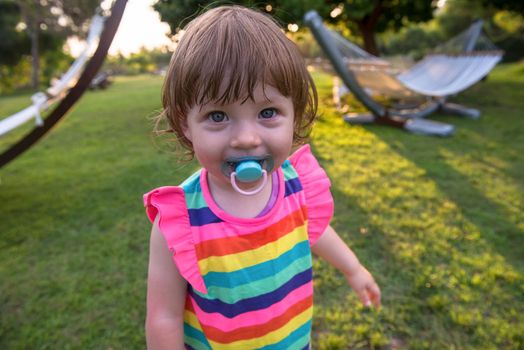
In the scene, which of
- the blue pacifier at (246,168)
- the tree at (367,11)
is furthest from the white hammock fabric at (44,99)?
the blue pacifier at (246,168)

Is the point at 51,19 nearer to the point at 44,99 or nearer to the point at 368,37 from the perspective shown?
the point at 368,37

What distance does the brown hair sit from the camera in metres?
0.79

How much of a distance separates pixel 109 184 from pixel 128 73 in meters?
37.0

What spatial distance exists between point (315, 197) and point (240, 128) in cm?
43

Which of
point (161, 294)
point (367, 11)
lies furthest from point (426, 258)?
point (367, 11)

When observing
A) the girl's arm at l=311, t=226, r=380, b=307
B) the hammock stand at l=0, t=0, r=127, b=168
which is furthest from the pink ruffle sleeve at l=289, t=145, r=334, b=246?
the hammock stand at l=0, t=0, r=127, b=168

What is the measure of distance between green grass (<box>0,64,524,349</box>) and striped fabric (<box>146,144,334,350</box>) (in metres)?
0.59

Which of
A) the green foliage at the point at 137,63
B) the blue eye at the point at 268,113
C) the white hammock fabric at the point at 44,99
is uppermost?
the blue eye at the point at 268,113

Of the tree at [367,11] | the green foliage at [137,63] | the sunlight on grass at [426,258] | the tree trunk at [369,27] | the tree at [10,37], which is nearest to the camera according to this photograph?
the sunlight on grass at [426,258]

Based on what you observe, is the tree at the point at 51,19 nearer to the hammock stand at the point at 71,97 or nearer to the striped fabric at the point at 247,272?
the hammock stand at the point at 71,97

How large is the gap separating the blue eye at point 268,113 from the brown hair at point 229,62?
47 millimetres

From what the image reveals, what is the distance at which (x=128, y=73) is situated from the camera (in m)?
37.8

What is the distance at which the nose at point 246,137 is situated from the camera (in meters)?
0.79

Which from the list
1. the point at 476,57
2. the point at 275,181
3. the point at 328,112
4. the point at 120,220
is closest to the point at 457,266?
the point at 275,181
